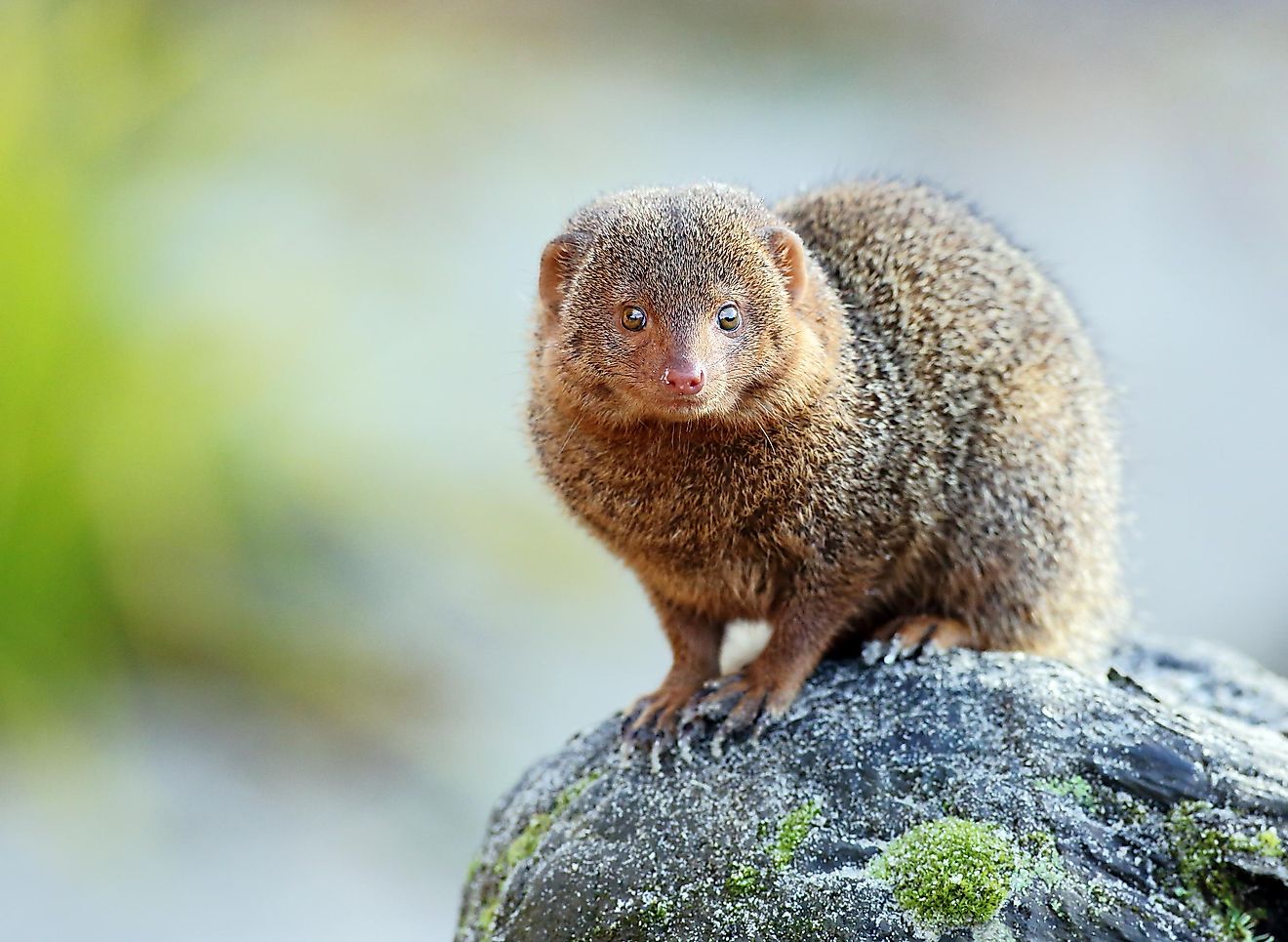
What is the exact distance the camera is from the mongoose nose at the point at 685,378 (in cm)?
299

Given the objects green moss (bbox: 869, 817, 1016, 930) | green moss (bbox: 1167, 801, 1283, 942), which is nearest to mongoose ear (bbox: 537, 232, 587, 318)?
green moss (bbox: 869, 817, 1016, 930)

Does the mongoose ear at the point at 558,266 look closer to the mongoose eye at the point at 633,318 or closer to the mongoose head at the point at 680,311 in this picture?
the mongoose head at the point at 680,311

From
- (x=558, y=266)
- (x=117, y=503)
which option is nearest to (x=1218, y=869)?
(x=558, y=266)

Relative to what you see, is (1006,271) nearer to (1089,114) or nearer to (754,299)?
(754,299)

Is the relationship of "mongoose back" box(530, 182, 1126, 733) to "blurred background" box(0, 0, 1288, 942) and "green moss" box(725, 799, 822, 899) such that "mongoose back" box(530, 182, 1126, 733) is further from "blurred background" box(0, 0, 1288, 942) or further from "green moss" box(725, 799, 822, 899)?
"blurred background" box(0, 0, 1288, 942)

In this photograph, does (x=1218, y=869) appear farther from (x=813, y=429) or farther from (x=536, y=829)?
(x=536, y=829)

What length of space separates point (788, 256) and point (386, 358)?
6095 mm

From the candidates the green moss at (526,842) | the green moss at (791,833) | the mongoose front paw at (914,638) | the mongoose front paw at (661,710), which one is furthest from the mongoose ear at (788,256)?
the green moss at (526,842)

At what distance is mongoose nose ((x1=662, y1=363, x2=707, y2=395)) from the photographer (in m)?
2.99

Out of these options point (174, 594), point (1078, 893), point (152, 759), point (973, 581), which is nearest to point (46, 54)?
point (174, 594)

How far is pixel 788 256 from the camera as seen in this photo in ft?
11.2

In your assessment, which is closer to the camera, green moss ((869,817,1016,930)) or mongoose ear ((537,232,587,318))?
green moss ((869,817,1016,930))

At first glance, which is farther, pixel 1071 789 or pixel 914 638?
pixel 914 638

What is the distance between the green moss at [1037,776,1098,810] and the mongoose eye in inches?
56.2
